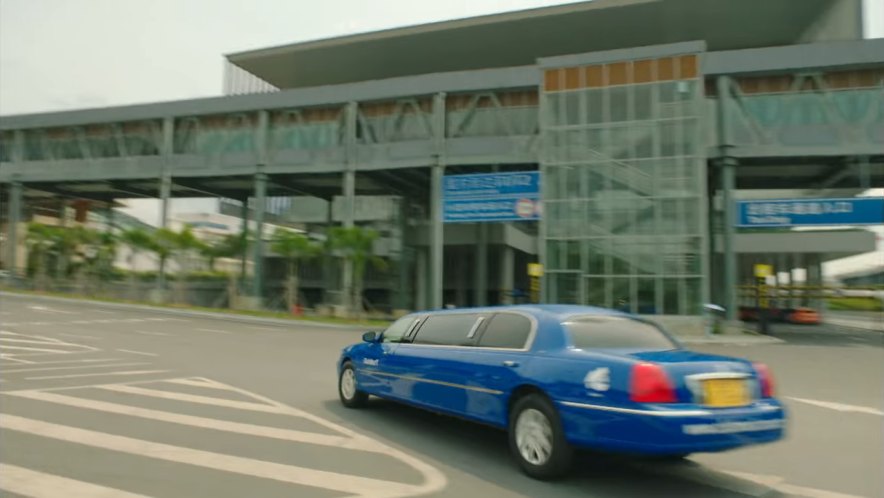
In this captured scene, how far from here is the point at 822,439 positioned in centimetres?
750

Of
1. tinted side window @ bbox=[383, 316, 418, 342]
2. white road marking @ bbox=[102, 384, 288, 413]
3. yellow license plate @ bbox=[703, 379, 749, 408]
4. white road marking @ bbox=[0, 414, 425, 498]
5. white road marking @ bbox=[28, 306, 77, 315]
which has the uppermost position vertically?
tinted side window @ bbox=[383, 316, 418, 342]

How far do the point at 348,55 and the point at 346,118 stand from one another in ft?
42.1

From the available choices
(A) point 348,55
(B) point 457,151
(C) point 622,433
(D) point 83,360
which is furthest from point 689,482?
(A) point 348,55

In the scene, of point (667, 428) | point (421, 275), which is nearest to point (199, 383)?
point (667, 428)

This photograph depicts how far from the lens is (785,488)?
5484 mm

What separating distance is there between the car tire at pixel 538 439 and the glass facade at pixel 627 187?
23151 mm

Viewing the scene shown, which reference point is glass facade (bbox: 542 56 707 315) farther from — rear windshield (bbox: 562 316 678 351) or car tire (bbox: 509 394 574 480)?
car tire (bbox: 509 394 574 480)

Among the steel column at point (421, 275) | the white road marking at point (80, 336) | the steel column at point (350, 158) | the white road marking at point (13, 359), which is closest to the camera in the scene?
the white road marking at point (13, 359)

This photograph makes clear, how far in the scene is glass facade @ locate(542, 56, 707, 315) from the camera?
27531 millimetres

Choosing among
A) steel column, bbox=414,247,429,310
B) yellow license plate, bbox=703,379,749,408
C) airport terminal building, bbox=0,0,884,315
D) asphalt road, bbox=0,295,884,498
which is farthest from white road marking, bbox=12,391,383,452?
steel column, bbox=414,247,429,310

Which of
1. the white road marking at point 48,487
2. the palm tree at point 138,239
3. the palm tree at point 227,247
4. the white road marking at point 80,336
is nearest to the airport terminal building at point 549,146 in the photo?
the palm tree at point 227,247

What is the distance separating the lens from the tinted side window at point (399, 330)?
26.2 ft

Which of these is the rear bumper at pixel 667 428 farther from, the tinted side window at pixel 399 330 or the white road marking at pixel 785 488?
the tinted side window at pixel 399 330

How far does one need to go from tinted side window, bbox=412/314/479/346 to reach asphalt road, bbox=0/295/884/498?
3.45 ft
